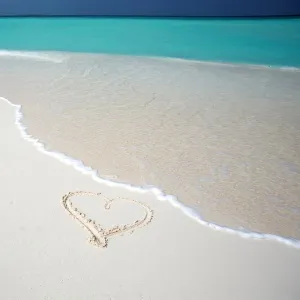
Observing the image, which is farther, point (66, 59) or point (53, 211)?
point (66, 59)

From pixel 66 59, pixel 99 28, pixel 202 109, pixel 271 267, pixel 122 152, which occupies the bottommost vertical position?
pixel 99 28

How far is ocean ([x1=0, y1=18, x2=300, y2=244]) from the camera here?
8.25ft

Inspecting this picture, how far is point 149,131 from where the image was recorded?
3.39 m

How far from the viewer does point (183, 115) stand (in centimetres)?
382

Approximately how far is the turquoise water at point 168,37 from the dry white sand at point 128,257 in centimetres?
493

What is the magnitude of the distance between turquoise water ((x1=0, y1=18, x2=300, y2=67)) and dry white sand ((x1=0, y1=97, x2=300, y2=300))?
4.93 meters

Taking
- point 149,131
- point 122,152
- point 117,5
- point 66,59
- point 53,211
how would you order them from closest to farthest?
point 53,211 → point 122,152 → point 149,131 → point 66,59 → point 117,5

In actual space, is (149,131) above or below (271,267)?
below

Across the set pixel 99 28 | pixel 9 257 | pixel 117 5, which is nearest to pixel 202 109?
pixel 9 257

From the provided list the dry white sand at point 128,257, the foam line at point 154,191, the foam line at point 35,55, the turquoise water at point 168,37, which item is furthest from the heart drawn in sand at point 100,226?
the turquoise water at point 168,37

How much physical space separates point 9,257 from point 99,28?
9212mm

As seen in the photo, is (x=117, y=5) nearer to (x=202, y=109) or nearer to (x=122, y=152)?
(x=202, y=109)

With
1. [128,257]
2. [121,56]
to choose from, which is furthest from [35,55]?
[128,257]

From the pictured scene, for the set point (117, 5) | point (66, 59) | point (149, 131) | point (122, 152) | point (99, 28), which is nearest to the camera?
point (122, 152)
